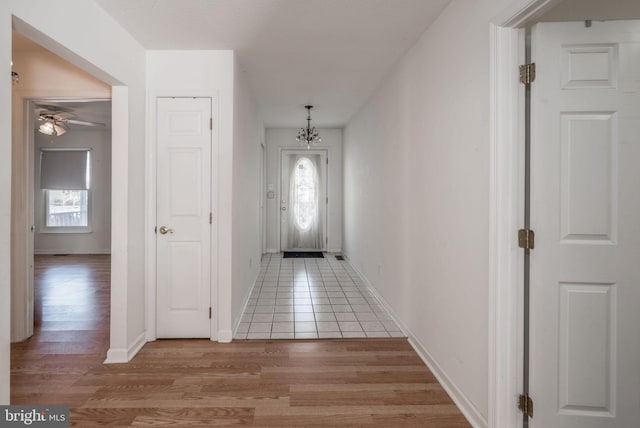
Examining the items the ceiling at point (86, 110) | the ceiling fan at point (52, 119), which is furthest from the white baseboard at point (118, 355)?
the ceiling fan at point (52, 119)

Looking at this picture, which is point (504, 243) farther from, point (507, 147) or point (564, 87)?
point (564, 87)

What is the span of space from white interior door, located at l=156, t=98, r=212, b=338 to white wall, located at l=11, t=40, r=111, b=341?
0.68m

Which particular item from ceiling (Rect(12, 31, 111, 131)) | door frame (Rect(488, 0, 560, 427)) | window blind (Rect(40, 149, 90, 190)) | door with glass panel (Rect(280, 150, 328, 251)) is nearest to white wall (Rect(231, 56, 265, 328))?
ceiling (Rect(12, 31, 111, 131))

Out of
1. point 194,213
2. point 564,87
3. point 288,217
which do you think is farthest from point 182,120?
point 288,217

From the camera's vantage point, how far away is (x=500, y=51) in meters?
1.69

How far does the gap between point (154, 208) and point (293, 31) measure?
6.23 feet

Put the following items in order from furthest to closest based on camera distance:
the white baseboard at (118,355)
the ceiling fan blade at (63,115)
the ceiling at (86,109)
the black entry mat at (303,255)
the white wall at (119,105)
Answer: the black entry mat at (303,255), the ceiling fan blade at (63,115), the ceiling at (86,109), the white baseboard at (118,355), the white wall at (119,105)

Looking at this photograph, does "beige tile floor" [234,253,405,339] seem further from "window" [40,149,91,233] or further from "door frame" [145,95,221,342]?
"window" [40,149,91,233]

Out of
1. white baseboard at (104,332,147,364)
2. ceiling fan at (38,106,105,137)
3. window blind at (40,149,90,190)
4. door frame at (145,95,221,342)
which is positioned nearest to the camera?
white baseboard at (104,332,147,364)

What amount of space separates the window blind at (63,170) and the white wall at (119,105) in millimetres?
4948

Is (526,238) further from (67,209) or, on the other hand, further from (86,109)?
(67,209)

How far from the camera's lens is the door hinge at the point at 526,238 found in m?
1.67

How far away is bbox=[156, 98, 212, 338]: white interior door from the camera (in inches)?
118

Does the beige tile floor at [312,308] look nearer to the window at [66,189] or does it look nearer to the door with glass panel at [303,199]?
the door with glass panel at [303,199]
